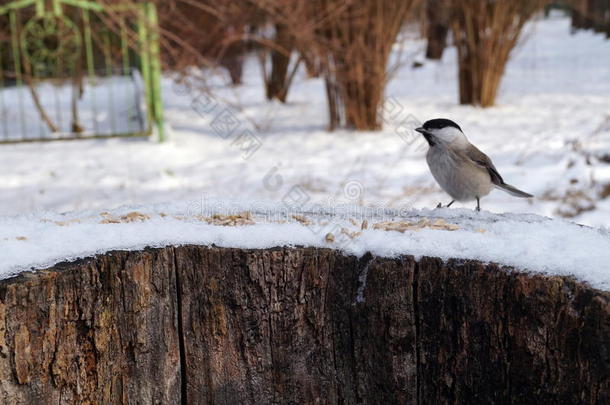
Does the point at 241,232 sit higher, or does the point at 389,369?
the point at 241,232

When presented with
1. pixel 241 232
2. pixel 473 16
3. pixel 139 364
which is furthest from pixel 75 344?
pixel 473 16

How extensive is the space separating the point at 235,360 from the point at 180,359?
0.46 feet

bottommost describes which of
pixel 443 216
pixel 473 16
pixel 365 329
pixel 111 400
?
pixel 111 400

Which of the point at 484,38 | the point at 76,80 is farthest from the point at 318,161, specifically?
the point at 76,80

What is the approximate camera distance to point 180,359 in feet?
5.52

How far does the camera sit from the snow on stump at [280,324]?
4.91 ft

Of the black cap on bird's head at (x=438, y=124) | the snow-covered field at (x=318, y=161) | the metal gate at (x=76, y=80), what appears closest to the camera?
the black cap on bird's head at (x=438, y=124)

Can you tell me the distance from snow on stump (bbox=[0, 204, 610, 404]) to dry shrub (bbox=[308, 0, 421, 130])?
4315 mm

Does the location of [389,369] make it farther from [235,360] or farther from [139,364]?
[139,364]

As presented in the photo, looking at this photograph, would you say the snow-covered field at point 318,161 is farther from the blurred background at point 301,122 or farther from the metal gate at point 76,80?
the metal gate at point 76,80

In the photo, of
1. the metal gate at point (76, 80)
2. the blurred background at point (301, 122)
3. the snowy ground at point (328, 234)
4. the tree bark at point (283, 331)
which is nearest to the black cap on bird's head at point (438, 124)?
the snowy ground at point (328, 234)

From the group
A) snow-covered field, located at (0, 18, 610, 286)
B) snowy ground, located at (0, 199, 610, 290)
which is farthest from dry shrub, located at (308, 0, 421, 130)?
snowy ground, located at (0, 199, 610, 290)

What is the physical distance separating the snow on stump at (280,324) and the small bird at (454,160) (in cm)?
49

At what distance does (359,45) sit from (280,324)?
457 centimetres
